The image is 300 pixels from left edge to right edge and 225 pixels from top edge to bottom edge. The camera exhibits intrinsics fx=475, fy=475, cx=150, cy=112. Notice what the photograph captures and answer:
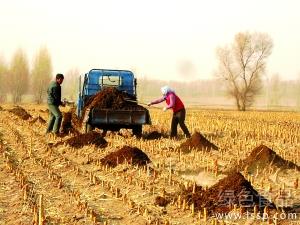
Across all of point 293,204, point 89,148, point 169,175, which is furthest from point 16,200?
point 89,148

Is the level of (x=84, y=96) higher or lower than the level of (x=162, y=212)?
higher

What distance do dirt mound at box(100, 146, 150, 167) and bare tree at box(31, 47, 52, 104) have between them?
66.7m

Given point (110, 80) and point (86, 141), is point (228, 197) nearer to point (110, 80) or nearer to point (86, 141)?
point (86, 141)

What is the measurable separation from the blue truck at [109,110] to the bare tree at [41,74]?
60247 millimetres

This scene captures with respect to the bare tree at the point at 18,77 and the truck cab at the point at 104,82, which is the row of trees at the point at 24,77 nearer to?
the bare tree at the point at 18,77

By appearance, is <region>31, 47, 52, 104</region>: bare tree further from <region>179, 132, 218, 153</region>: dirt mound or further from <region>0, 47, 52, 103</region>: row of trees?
<region>179, 132, 218, 153</region>: dirt mound

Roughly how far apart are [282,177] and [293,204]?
2.05 metres

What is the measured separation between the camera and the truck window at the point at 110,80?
16.2 m

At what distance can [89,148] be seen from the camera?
39.6ft

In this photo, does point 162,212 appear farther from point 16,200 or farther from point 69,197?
point 16,200

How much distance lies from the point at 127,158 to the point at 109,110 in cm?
468

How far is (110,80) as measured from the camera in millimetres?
16281

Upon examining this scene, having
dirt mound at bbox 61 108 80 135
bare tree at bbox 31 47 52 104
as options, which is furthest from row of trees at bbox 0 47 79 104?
dirt mound at bbox 61 108 80 135

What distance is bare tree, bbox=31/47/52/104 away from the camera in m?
77.1
